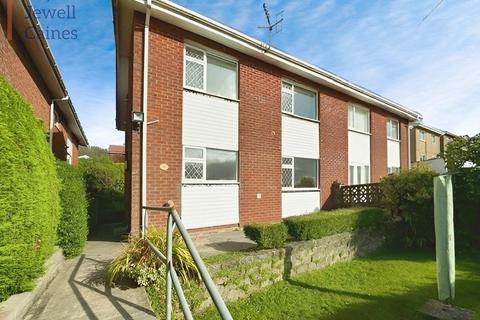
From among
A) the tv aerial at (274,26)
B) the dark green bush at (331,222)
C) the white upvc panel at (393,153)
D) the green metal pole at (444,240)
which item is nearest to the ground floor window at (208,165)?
the dark green bush at (331,222)

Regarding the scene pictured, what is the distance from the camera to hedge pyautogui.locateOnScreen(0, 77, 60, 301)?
2984mm

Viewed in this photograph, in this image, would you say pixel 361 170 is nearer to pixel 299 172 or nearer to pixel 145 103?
pixel 299 172

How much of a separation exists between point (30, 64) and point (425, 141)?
35733 mm

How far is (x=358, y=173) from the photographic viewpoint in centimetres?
1459

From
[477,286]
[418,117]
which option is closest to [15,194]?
[477,286]

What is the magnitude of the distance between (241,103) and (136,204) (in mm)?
4492

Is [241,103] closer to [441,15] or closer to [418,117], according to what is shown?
[441,15]

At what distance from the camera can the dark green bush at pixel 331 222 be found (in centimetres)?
652

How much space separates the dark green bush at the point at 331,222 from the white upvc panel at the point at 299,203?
2873 millimetres

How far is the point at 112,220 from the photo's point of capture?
Result: 1137 cm

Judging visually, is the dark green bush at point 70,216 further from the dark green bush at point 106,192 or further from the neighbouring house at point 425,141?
the neighbouring house at point 425,141

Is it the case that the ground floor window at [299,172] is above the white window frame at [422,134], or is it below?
below

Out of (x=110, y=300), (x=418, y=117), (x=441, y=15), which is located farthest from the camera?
(x=418, y=117)

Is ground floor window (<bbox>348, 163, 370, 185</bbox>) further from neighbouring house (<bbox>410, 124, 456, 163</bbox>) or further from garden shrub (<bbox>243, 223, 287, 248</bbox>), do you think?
neighbouring house (<bbox>410, 124, 456, 163</bbox>)
